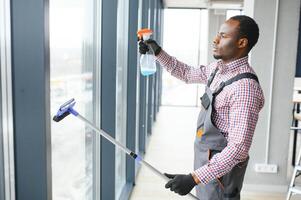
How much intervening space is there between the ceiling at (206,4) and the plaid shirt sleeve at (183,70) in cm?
482

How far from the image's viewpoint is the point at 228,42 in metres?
1.58

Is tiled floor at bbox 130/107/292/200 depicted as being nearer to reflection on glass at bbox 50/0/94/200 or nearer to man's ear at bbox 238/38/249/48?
reflection on glass at bbox 50/0/94/200

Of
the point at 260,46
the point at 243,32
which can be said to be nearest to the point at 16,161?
the point at 243,32

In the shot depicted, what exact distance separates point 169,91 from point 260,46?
6.39 m

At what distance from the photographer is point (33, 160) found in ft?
3.42

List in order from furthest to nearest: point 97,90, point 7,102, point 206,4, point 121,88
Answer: point 206,4 < point 121,88 < point 97,90 < point 7,102

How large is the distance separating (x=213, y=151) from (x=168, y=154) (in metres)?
3.27

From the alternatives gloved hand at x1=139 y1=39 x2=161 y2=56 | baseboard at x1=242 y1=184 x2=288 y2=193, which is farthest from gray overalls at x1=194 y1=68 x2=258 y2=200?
baseboard at x1=242 y1=184 x2=288 y2=193

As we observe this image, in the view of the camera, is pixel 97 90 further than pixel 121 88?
No

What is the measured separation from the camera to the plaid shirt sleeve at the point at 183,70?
196cm

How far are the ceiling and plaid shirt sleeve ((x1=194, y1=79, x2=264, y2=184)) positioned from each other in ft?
17.4

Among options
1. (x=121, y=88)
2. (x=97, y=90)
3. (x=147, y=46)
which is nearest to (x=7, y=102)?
(x=147, y=46)

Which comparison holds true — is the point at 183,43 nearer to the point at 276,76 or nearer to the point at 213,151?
the point at 276,76

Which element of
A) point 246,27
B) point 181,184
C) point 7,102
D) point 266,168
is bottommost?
point 266,168
